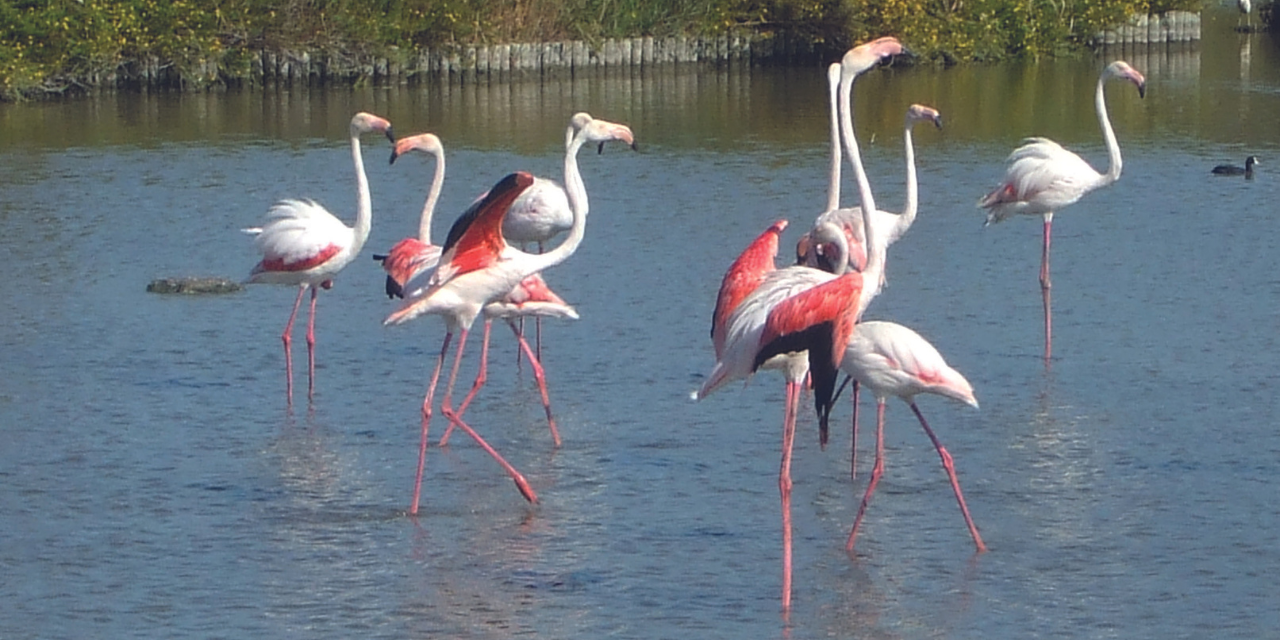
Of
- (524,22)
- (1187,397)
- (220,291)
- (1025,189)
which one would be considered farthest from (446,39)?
(1187,397)

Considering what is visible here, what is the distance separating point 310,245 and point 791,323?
3.44 meters

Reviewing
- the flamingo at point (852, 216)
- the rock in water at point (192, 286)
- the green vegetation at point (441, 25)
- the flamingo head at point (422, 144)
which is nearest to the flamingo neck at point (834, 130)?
the flamingo at point (852, 216)

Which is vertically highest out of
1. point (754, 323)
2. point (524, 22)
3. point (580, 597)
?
point (524, 22)

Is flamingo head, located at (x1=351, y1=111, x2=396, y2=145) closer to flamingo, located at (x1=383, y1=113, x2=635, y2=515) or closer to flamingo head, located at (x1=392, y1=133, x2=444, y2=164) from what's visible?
flamingo head, located at (x1=392, y1=133, x2=444, y2=164)

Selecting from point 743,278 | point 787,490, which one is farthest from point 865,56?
point 787,490

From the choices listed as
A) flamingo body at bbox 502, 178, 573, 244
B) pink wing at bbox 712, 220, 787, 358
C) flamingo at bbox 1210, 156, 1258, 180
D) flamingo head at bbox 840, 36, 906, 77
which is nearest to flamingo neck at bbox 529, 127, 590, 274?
pink wing at bbox 712, 220, 787, 358

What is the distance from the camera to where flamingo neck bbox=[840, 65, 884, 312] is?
5.88 metres

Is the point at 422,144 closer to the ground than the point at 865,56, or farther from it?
closer to the ground

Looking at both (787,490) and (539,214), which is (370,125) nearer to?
(539,214)

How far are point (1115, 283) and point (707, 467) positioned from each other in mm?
4276

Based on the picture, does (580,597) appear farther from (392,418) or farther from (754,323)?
(392,418)

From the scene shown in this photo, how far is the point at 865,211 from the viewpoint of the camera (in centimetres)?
621

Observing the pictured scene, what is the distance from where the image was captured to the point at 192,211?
14.3m

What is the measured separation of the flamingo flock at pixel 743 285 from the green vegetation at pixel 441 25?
45.8ft
